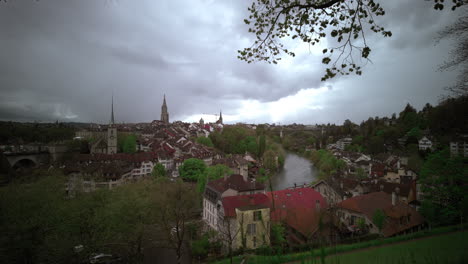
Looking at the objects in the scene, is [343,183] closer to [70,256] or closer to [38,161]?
[70,256]

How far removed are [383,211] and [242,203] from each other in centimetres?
815

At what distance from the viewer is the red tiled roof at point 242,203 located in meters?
12.6

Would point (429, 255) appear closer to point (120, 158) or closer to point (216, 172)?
point (216, 172)

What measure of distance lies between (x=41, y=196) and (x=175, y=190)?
1007 centimetres

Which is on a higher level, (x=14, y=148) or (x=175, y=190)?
(x=14, y=148)

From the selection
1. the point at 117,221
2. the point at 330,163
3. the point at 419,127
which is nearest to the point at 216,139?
the point at 330,163

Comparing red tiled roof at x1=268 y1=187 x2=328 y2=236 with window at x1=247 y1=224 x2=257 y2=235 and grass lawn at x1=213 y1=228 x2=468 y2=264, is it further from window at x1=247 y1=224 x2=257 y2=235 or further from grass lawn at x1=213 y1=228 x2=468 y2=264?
grass lawn at x1=213 y1=228 x2=468 y2=264

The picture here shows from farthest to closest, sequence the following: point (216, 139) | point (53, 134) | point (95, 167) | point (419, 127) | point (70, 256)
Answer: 1. point (216, 139)
2. point (53, 134)
3. point (419, 127)
4. point (95, 167)
5. point (70, 256)

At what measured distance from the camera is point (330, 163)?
32.7 metres

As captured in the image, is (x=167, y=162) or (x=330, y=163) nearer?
(x=330, y=163)

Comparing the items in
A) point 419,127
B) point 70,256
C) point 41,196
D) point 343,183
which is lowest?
point 343,183

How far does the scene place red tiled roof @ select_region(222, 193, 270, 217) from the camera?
12.6 meters

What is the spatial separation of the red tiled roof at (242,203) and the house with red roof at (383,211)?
5.62 meters

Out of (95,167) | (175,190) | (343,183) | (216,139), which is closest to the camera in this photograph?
(175,190)
